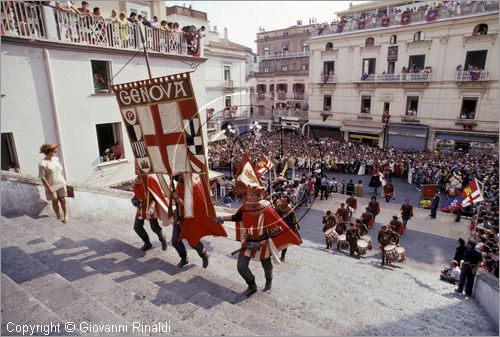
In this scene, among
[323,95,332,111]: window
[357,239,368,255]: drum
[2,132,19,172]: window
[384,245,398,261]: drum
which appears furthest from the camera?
[323,95,332,111]: window

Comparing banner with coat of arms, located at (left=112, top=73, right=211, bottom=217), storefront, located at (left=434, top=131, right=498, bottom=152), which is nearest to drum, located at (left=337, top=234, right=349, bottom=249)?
banner with coat of arms, located at (left=112, top=73, right=211, bottom=217)

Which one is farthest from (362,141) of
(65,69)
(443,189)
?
(65,69)

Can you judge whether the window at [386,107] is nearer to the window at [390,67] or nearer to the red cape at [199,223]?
the window at [390,67]

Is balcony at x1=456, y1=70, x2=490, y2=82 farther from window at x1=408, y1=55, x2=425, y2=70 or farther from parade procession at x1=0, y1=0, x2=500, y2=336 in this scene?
window at x1=408, y1=55, x2=425, y2=70

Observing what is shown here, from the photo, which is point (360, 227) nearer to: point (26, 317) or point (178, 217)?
point (178, 217)

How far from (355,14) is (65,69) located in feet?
97.9

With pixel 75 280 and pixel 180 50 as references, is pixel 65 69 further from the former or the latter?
pixel 75 280

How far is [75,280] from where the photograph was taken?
16.1ft

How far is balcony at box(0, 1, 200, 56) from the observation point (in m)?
8.84

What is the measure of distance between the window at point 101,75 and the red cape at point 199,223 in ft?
26.0

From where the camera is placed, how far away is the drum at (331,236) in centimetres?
1082

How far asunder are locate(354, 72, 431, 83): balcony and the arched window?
392 centimetres

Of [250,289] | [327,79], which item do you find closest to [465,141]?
[327,79]

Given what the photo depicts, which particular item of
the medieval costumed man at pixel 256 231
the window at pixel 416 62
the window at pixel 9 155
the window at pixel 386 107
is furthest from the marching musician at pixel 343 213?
the window at pixel 416 62
